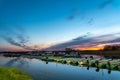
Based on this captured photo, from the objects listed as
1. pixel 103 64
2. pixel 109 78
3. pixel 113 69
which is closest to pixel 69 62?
pixel 103 64

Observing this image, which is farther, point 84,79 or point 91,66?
point 91,66

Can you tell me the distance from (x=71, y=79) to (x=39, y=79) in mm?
7101

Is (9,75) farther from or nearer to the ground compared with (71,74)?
farther from the ground

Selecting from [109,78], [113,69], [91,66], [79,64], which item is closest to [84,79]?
[109,78]

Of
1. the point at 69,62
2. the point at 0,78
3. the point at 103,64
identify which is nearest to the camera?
the point at 0,78

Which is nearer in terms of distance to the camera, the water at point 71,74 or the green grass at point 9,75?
the green grass at point 9,75

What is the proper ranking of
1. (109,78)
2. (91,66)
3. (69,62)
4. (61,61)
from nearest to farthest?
(109,78) → (91,66) → (69,62) → (61,61)

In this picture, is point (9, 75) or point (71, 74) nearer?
point (9, 75)

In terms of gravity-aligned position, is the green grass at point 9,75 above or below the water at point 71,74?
above

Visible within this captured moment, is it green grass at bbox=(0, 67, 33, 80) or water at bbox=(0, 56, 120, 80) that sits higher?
green grass at bbox=(0, 67, 33, 80)

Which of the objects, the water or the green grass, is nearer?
the green grass

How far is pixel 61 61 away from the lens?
327 feet

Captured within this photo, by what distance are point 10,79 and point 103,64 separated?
5211 cm

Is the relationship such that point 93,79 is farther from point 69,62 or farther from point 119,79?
point 69,62
